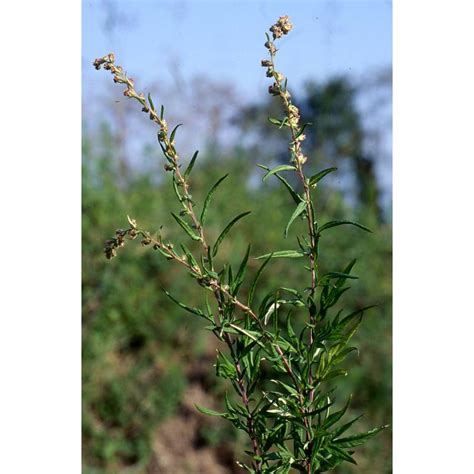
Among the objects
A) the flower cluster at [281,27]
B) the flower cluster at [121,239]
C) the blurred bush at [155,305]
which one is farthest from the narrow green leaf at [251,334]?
the blurred bush at [155,305]

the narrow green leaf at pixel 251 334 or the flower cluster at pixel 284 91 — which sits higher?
the flower cluster at pixel 284 91

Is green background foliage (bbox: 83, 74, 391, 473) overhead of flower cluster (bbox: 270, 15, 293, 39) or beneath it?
overhead

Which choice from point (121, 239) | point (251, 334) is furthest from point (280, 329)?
point (121, 239)

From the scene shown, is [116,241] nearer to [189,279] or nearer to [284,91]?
[284,91]

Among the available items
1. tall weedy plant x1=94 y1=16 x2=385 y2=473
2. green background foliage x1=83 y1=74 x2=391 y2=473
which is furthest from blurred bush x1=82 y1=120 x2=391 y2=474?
tall weedy plant x1=94 y1=16 x2=385 y2=473

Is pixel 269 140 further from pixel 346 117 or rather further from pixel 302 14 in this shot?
pixel 302 14

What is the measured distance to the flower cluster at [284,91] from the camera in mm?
695

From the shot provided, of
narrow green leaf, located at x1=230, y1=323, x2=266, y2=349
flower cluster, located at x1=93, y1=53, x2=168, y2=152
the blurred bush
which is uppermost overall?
the blurred bush

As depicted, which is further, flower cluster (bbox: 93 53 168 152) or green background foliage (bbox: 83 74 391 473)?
green background foliage (bbox: 83 74 391 473)

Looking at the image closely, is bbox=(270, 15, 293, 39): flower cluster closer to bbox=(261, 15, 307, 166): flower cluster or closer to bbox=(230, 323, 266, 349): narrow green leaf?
bbox=(261, 15, 307, 166): flower cluster

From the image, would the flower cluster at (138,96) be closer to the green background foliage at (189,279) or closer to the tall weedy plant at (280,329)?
the tall weedy plant at (280,329)

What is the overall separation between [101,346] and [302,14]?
3.32 feet

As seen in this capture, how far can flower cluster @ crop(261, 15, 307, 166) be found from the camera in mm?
695
